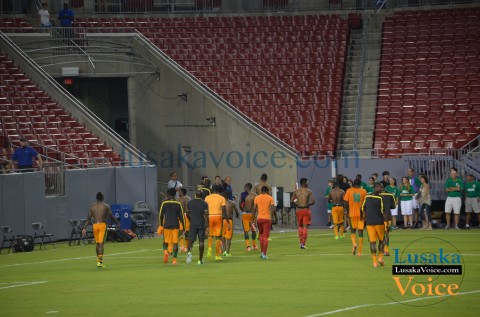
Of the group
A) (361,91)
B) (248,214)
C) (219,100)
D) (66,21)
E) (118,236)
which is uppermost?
(66,21)

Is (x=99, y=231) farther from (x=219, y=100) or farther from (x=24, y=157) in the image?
(x=219, y=100)

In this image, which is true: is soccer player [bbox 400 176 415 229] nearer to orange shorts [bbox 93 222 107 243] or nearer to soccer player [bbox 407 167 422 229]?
soccer player [bbox 407 167 422 229]

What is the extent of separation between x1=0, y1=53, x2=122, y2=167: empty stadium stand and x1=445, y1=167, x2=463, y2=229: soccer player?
12.3m

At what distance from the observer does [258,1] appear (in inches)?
2146

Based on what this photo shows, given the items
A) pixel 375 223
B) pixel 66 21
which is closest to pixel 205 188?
pixel 375 223

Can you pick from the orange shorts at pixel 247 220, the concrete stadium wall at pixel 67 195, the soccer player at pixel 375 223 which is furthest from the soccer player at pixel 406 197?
the soccer player at pixel 375 223

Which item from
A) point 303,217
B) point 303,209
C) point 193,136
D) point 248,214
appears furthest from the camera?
point 193,136

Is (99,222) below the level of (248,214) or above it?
above

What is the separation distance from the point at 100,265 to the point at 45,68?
20.4m

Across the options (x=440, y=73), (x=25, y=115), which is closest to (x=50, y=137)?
(x=25, y=115)

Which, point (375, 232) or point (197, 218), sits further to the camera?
point (197, 218)

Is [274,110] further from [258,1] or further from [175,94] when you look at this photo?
[258,1]

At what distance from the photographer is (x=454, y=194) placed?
133ft

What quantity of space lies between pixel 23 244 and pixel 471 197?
15.9 meters
